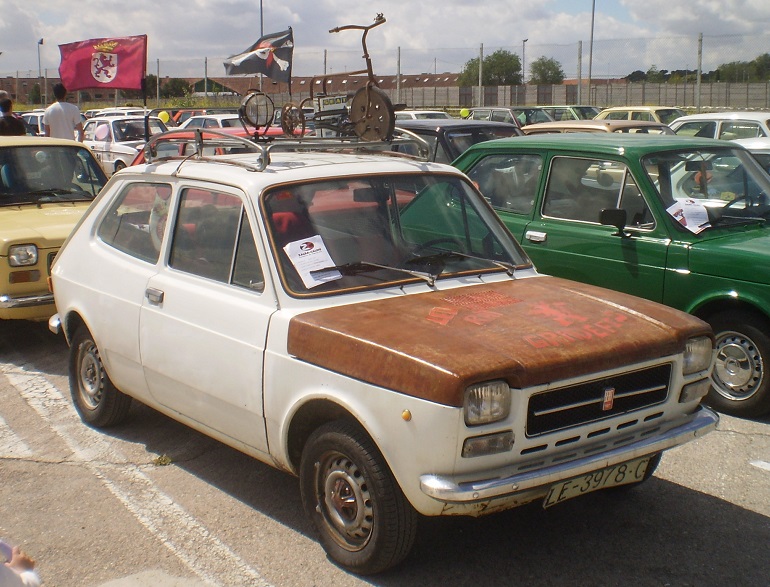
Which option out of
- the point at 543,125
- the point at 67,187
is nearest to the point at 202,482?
the point at 67,187

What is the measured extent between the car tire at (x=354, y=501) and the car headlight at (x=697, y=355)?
4.71 ft

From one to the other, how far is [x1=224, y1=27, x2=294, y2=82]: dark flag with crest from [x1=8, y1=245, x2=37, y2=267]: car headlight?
2094 millimetres

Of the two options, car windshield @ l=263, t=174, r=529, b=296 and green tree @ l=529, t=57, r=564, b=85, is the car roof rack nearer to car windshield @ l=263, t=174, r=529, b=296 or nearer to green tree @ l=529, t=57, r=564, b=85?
car windshield @ l=263, t=174, r=529, b=296

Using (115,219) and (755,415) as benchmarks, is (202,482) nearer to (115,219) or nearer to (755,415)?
(115,219)

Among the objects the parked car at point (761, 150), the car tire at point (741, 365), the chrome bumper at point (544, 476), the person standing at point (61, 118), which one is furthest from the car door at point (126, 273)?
the parked car at point (761, 150)

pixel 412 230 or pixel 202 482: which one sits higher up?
pixel 412 230

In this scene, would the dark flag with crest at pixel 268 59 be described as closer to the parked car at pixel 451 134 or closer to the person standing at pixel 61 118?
the parked car at pixel 451 134

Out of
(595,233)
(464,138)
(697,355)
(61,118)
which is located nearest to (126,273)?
(697,355)

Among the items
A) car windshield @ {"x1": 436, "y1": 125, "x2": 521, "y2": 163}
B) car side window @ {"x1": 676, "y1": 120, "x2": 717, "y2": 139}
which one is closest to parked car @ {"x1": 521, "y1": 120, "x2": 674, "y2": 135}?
car side window @ {"x1": 676, "y1": 120, "x2": 717, "y2": 139}

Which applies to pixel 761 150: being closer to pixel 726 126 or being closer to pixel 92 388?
pixel 726 126

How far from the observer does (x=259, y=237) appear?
14.2 ft

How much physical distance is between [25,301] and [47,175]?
1879 mm

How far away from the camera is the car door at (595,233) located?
6.31 metres

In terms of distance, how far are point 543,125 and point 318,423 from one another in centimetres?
1396
